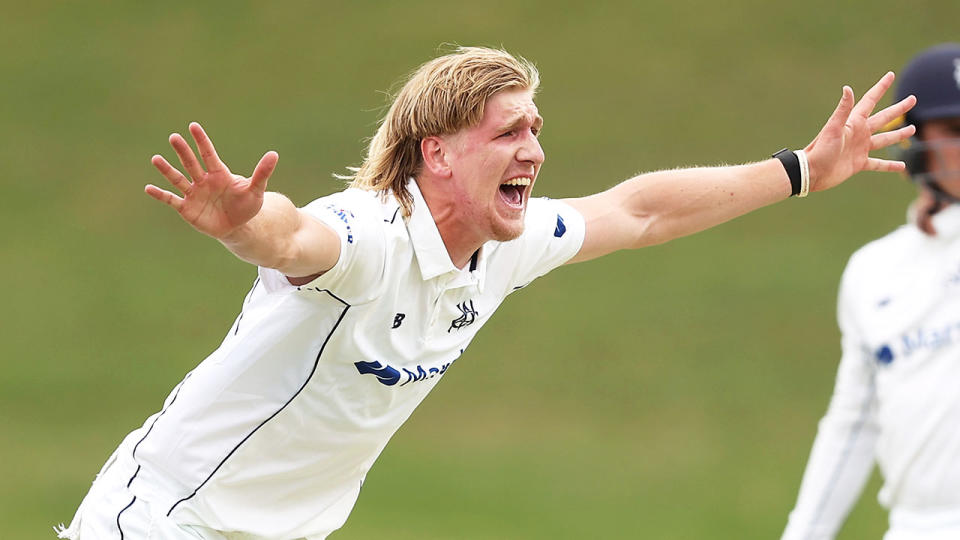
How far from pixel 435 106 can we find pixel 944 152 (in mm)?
1582

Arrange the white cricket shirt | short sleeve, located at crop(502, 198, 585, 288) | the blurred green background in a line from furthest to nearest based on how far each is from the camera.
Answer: the blurred green background, short sleeve, located at crop(502, 198, 585, 288), the white cricket shirt

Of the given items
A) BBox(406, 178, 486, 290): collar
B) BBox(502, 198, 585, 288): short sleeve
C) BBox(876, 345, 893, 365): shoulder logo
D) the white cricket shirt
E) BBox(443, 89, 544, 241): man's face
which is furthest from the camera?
BBox(502, 198, 585, 288): short sleeve

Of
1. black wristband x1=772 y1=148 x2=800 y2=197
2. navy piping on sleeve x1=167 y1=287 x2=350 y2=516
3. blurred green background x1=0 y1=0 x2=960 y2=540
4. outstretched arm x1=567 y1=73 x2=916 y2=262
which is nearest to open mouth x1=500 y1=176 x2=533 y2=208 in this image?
outstretched arm x1=567 y1=73 x2=916 y2=262

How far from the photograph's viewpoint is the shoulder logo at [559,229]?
204 inches

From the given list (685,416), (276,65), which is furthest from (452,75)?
(276,65)

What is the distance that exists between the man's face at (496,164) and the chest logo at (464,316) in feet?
0.75

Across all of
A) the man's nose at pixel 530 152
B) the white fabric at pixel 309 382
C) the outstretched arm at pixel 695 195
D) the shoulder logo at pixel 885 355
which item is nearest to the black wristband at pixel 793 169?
the outstretched arm at pixel 695 195

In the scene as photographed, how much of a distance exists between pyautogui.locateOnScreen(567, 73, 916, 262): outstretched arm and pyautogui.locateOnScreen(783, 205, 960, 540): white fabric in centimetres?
80

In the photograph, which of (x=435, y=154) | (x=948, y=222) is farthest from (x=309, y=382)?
(x=948, y=222)

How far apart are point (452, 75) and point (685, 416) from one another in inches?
323

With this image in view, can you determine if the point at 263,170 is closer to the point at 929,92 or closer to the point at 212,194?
the point at 212,194

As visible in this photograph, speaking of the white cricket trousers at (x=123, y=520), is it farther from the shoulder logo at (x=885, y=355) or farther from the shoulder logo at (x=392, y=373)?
the shoulder logo at (x=885, y=355)

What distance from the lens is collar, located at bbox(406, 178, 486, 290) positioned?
454 centimetres

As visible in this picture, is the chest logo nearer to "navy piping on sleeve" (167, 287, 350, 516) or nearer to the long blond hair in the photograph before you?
the long blond hair
